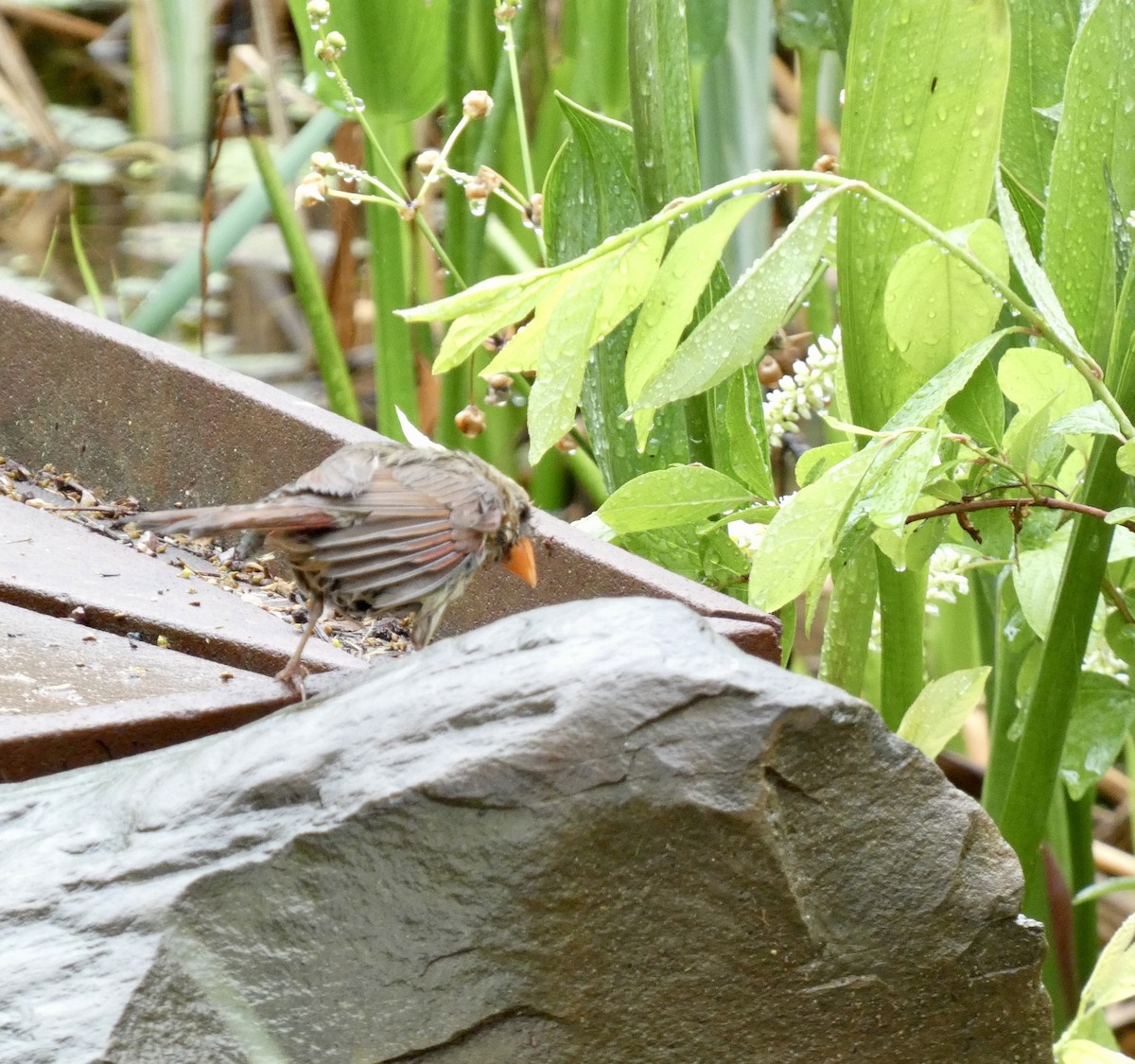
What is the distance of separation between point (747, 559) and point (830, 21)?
682 mm

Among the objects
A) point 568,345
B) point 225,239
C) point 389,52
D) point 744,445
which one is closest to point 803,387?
point 744,445

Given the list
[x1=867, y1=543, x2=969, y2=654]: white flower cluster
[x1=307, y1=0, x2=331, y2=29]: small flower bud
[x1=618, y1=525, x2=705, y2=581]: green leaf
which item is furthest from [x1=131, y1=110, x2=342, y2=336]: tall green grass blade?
[x1=867, y1=543, x2=969, y2=654]: white flower cluster

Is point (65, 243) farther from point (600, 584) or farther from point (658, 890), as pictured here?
point (658, 890)

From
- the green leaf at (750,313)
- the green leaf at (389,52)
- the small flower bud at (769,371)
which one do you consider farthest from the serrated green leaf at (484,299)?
the green leaf at (389,52)

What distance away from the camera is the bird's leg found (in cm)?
143

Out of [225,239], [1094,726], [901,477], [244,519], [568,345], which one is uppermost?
[568,345]

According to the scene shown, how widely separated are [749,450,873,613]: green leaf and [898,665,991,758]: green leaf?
12.0 inches

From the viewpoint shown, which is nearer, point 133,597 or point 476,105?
point 133,597

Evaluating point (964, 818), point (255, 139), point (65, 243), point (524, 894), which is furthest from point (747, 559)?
point (65, 243)

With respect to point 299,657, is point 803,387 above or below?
above

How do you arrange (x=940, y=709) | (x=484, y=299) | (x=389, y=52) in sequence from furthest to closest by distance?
(x=389, y=52) < (x=940, y=709) < (x=484, y=299)

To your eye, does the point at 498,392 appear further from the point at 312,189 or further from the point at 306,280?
the point at 306,280

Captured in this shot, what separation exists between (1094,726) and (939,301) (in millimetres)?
590

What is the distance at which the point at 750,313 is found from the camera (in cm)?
130
